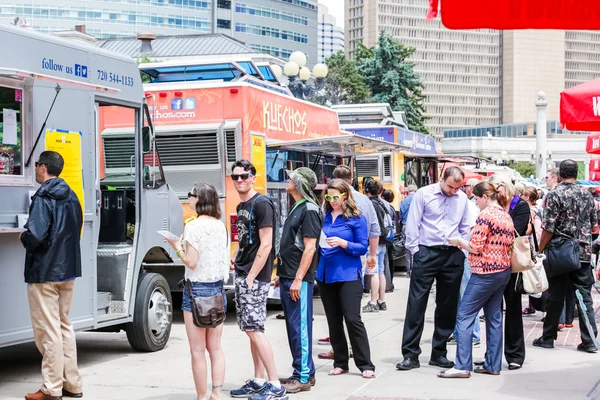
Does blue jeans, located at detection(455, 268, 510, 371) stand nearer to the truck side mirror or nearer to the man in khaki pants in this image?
the man in khaki pants

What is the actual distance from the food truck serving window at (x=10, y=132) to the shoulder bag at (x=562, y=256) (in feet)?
17.6

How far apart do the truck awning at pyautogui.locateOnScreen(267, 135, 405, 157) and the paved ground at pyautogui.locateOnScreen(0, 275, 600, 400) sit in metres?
2.75

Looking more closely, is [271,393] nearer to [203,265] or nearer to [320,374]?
[203,265]

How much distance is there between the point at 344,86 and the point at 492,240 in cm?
5339

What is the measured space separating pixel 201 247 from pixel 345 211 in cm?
180

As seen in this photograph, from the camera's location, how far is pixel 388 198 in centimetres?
1623

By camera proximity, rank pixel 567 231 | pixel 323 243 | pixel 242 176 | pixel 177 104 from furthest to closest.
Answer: pixel 177 104, pixel 567 231, pixel 323 243, pixel 242 176

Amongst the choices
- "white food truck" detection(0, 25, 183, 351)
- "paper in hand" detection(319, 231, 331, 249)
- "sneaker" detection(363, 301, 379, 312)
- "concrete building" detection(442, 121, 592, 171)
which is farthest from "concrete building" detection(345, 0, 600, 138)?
"paper in hand" detection(319, 231, 331, 249)

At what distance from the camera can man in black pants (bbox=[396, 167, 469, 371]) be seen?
349 inches

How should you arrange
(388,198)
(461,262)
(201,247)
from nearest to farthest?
(201,247) → (461,262) → (388,198)

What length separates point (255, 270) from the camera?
23.8 feet

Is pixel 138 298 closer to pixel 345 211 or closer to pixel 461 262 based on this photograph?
pixel 345 211

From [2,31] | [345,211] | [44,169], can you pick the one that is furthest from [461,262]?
[2,31]

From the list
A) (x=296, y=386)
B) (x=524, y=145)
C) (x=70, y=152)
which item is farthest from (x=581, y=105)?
(x=524, y=145)
